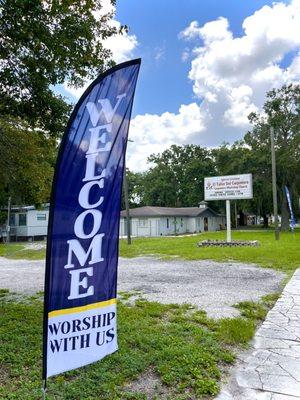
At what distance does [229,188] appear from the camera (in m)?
21.2

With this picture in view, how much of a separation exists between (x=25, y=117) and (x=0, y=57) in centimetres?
93

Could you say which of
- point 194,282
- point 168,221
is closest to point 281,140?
point 168,221

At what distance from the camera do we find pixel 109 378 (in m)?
3.21

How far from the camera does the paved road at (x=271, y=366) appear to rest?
3029 mm

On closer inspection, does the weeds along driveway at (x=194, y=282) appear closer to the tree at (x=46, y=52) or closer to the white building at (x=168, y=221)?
the tree at (x=46, y=52)

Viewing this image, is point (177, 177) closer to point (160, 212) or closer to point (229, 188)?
point (160, 212)

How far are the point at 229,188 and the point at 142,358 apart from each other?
18.3 m

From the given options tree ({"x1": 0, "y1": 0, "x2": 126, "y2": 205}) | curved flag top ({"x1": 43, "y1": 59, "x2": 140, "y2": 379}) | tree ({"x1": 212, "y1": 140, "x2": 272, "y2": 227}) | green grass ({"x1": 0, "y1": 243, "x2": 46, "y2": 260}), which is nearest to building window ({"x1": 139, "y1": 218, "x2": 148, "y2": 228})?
tree ({"x1": 212, "y1": 140, "x2": 272, "y2": 227})

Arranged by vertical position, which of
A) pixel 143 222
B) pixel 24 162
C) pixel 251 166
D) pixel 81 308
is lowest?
pixel 81 308

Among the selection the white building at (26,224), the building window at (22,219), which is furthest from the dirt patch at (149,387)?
the building window at (22,219)

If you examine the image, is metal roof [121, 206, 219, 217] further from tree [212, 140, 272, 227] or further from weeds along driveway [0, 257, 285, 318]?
weeds along driveway [0, 257, 285, 318]

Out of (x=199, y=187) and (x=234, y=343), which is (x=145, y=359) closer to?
(x=234, y=343)

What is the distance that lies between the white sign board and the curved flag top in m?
18.5

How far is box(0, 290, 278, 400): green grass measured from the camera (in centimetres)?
301
